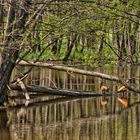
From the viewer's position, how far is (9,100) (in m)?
18.3

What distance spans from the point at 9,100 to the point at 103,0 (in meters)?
5.51

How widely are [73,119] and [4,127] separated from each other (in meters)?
1.99

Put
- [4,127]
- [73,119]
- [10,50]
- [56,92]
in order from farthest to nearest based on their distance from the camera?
[56,92]
[10,50]
[73,119]
[4,127]

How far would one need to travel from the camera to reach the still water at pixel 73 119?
42.0ft

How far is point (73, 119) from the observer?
49.4 feet

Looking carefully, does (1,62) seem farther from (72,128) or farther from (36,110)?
(72,128)

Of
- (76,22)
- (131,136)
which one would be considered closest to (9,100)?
(76,22)

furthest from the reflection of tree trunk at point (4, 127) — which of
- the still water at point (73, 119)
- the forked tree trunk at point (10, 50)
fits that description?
the forked tree trunk at point (10, 50)

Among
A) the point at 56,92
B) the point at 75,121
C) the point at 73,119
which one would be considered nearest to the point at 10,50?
the point at 56,92

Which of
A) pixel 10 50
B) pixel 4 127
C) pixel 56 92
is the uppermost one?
pixel 10 50

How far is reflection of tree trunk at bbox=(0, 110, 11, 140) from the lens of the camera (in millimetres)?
12823

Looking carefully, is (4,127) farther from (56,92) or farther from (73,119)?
(56,92)

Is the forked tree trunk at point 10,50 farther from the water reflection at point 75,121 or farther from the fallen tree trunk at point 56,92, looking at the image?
the fallen tree trunk at point 56,92

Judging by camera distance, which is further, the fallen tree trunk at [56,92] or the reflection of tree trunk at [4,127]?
the fallen tree trunk at [56,92]
